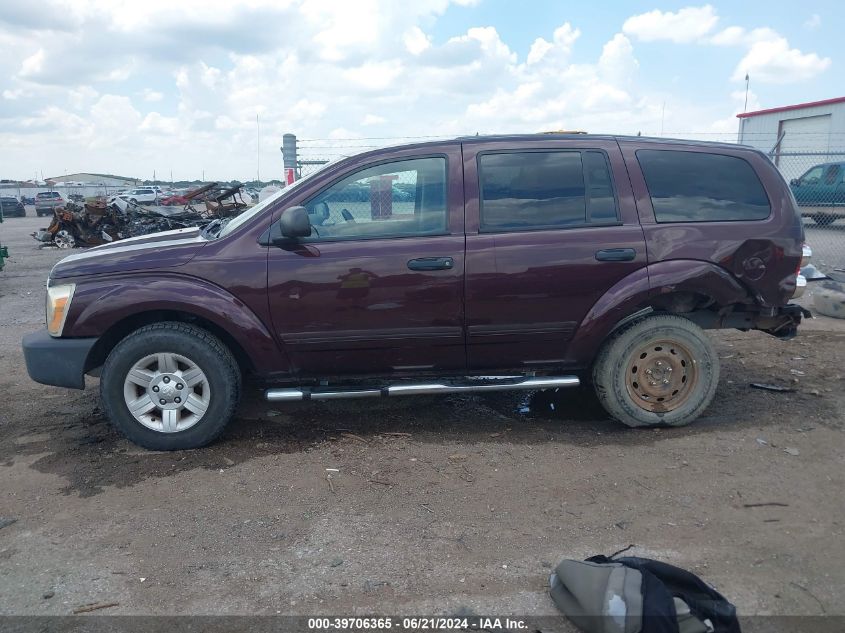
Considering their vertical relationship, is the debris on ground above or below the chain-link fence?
below

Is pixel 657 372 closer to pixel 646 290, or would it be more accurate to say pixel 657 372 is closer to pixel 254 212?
pixel 646 290

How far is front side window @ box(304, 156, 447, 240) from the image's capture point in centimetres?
427

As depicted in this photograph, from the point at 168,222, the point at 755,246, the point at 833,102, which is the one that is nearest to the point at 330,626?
the point at 755,246

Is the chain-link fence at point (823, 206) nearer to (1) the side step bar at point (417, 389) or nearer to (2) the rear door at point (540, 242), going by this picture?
(2) the rear door at point (540, 242)

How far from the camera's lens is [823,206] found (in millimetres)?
14641

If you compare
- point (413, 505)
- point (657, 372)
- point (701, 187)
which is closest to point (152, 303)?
point (413, 505)

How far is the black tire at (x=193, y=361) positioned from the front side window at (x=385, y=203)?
99cm

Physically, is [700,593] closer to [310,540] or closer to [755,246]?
[310,540]

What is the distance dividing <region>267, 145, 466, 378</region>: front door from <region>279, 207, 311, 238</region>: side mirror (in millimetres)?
141

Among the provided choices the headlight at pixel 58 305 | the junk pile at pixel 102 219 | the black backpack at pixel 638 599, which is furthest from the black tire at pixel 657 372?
the junk pile at pixel 102 219

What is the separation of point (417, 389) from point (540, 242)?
1.23 m

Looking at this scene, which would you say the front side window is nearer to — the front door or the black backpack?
the front door

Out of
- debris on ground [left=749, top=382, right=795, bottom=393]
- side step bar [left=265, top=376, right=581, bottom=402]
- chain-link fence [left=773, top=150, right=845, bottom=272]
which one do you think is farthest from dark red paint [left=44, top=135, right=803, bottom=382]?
Answer: chain-link fence [left=773, top=150, right=845, bottom=272]

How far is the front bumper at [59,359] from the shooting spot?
4.16 m
